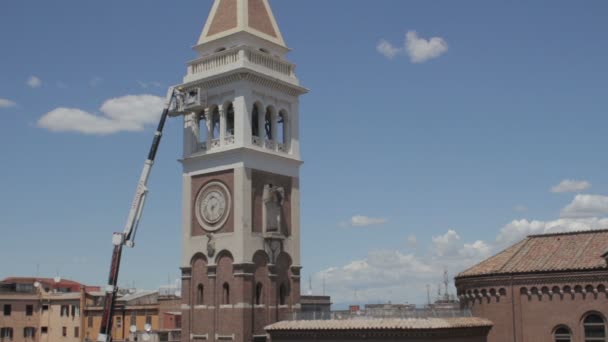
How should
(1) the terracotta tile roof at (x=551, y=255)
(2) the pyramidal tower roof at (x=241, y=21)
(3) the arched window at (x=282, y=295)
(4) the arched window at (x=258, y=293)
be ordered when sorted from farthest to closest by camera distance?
(2) the pyramidal tower roof at (x=241, y=21)
(3) the arched window at (x=282, y=295)
(4) the arched window at (x=258, y=293)
(1) the terracotta tile roof at (x=551, y=255)

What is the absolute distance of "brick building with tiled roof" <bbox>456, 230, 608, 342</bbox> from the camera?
157 ft

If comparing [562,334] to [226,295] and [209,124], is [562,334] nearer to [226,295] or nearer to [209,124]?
[226,295]

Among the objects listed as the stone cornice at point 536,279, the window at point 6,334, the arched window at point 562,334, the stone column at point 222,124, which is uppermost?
the stone column at point 222,124

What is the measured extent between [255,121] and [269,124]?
1334 mm

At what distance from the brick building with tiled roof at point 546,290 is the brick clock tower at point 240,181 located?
1365 centimetres

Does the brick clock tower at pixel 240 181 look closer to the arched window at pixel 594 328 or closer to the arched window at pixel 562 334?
the arched window at pixel 562 334

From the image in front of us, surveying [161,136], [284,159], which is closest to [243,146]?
[284,159]

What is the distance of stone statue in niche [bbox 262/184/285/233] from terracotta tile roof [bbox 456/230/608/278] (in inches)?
524

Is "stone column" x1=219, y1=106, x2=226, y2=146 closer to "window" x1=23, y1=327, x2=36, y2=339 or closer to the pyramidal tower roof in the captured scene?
the pyramidal tower roof

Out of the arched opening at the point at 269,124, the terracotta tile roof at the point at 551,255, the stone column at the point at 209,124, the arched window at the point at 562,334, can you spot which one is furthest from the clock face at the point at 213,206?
the arched window at the point at 562,334

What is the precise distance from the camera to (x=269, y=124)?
58.2 meters

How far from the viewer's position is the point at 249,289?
2071 inches

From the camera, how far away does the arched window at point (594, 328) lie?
4741 centimetres

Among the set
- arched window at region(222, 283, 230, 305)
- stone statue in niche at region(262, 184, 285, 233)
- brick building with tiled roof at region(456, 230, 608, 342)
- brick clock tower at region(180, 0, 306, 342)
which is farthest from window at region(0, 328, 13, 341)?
brick building with tiled roof at region(456, 230, 608, 342)
